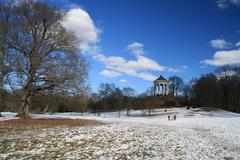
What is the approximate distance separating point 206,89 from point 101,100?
1698 inches

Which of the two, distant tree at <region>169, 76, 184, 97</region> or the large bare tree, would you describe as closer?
the large bare tree

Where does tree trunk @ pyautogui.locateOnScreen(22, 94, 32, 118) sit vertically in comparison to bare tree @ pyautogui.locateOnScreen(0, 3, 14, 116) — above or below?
below

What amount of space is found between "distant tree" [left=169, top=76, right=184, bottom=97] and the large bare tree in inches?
4678

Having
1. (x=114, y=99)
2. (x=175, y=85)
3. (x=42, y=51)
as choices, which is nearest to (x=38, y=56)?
(x=42, y=51)

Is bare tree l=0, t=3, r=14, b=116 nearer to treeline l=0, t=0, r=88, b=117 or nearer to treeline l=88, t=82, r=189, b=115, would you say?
treeline l=0, t=0, r=88, b=117

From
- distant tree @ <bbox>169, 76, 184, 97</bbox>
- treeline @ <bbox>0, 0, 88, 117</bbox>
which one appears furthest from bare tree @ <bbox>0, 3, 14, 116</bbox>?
distant tree @ <bbox>169, 76, 184, 97</bbox>

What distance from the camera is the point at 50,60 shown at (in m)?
28.2

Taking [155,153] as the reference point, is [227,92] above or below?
above

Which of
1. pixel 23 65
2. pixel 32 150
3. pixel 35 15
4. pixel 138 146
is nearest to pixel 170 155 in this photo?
pixel 138 146

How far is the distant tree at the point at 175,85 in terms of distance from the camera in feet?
471

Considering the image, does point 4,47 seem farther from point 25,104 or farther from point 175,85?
point 175,85

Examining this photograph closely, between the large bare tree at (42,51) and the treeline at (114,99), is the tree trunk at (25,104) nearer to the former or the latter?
the large bare tree at (42,51)

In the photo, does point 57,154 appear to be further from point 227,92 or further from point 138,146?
point 227,92

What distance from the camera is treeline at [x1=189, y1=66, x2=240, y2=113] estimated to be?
94.9 metres
